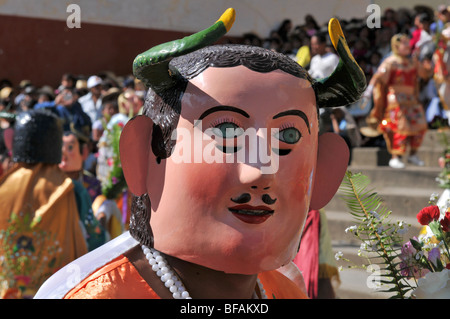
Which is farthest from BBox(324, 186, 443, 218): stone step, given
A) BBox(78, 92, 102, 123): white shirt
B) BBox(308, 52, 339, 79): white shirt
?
BBox(78, 92, 102, 123): white shirt

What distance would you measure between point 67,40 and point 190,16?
25.9 feet

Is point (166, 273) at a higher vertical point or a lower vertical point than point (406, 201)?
higher

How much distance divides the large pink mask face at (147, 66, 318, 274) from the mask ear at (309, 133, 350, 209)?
17 centimetres

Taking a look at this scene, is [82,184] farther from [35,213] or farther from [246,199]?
[246,199]

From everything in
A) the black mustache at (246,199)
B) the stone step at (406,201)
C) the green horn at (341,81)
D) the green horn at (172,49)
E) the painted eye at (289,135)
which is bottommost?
the stone step at (406,201)

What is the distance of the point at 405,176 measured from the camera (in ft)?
23.6

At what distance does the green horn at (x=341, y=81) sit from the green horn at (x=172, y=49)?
29cm

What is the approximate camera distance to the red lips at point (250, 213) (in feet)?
5.48

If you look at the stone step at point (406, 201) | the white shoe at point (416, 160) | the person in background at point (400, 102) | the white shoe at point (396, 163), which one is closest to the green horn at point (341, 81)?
the stone step at point (406, 201)

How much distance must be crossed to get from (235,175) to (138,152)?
0.31 meters

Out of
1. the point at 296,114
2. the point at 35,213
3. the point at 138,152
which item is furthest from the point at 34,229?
the point at 296,114

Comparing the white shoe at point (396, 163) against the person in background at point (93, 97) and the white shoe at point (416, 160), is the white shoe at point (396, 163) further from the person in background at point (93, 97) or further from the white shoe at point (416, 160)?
the person in background at point (93, 97)

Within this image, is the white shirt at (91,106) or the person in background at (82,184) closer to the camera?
the person in background at (82,184)
